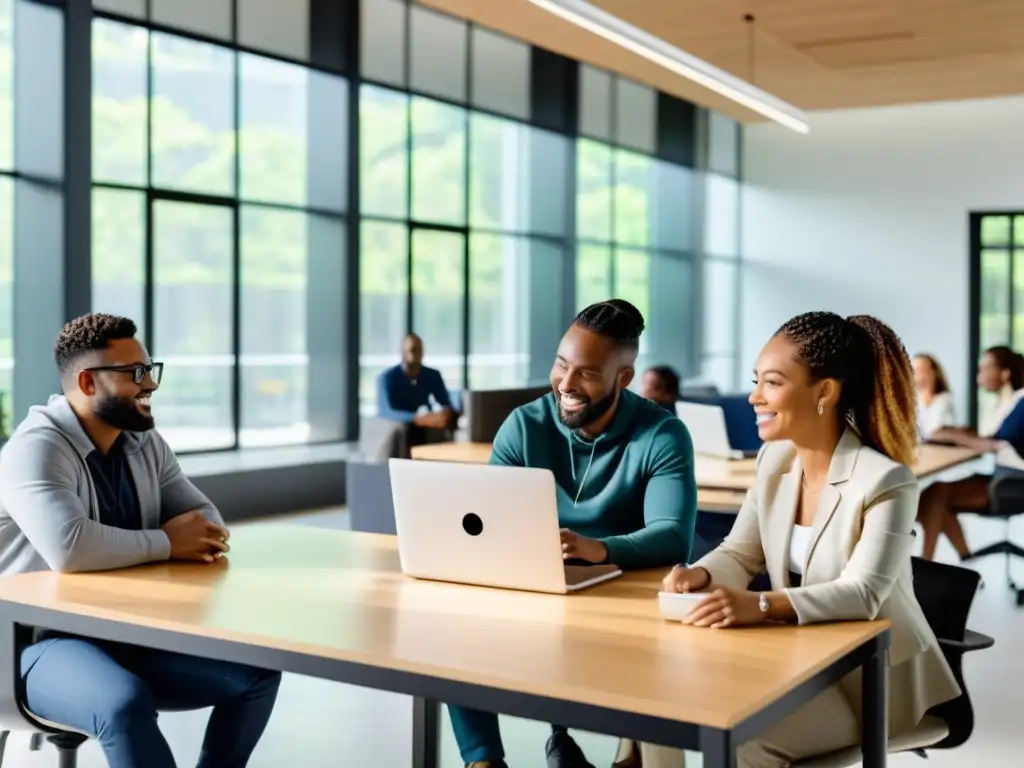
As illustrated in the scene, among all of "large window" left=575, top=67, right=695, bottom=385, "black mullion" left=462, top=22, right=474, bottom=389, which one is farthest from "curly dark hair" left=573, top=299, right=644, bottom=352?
"large window" left=575, top=67, right=695, bottom=385

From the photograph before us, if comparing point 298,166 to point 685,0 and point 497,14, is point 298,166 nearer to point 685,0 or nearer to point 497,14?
point 497,14

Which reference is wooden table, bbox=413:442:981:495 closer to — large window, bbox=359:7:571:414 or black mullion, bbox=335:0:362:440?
black mullion, bbox=335:0:362:440

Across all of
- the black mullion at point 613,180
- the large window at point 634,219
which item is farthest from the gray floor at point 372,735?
the black mullion at point 613,180

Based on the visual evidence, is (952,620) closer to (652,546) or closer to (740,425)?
(652,546)

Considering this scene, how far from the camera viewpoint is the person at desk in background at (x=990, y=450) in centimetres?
605

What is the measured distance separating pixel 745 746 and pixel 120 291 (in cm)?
649

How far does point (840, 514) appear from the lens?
2387 mm

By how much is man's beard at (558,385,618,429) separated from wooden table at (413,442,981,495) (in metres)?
1.84

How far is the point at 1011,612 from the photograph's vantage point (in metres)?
5.71

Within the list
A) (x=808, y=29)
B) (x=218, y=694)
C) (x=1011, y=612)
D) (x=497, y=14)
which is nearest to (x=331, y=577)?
(x=218, y=694)

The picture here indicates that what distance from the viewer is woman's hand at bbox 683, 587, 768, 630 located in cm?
218

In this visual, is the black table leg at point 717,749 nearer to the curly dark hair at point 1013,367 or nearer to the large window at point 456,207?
the curly dark hair at point 1013,367

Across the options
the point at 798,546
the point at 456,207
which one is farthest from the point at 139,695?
the point at 456,207

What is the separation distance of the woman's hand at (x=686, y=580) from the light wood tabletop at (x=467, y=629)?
60mm
